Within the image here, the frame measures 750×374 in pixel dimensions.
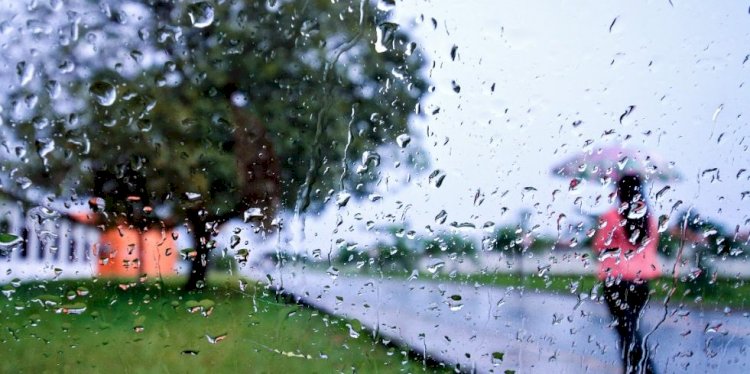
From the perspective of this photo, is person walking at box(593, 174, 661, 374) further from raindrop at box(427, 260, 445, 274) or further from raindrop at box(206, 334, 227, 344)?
raindrop at box(206, 334, 227, 344)

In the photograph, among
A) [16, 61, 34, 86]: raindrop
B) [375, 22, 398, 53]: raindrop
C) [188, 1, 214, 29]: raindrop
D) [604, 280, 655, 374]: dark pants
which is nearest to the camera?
[16, 61, 34, 86]: raindrop

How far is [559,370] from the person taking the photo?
147 cm

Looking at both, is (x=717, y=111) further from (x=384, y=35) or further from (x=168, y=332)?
(x=168, y=332)

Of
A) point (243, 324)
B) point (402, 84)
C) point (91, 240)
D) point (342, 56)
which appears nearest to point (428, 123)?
point (402, 84)

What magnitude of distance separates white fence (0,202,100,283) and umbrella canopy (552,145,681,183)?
41.7 inches

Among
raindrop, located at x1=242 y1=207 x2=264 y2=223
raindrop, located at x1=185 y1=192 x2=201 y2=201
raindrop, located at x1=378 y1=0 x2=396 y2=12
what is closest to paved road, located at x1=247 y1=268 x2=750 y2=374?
Answer: raindrop, located at x1=242 y1=207 x2=264 y2=223

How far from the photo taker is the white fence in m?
1.17

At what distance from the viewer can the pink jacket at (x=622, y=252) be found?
1493 mm

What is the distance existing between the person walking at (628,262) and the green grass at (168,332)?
2.07 feet

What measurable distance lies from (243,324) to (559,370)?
0.78 metres

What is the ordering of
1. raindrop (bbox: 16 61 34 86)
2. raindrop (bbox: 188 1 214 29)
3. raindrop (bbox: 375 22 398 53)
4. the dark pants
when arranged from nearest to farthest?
raindrop (bbox: 16 61 34 86) → raindrop (bbox: 188 1 214 29) → raindrop (bbox: 375 22 398 53) → the dark pants

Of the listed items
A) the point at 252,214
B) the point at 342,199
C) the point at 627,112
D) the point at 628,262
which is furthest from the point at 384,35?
the point at 628,262

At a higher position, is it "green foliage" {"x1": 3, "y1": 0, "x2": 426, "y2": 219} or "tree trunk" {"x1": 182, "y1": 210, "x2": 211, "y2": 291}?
"green foliage" {"x1": 3, "y1": 0, "x2": 426, "y2": 219}

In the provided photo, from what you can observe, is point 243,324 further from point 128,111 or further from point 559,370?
point 559,370
